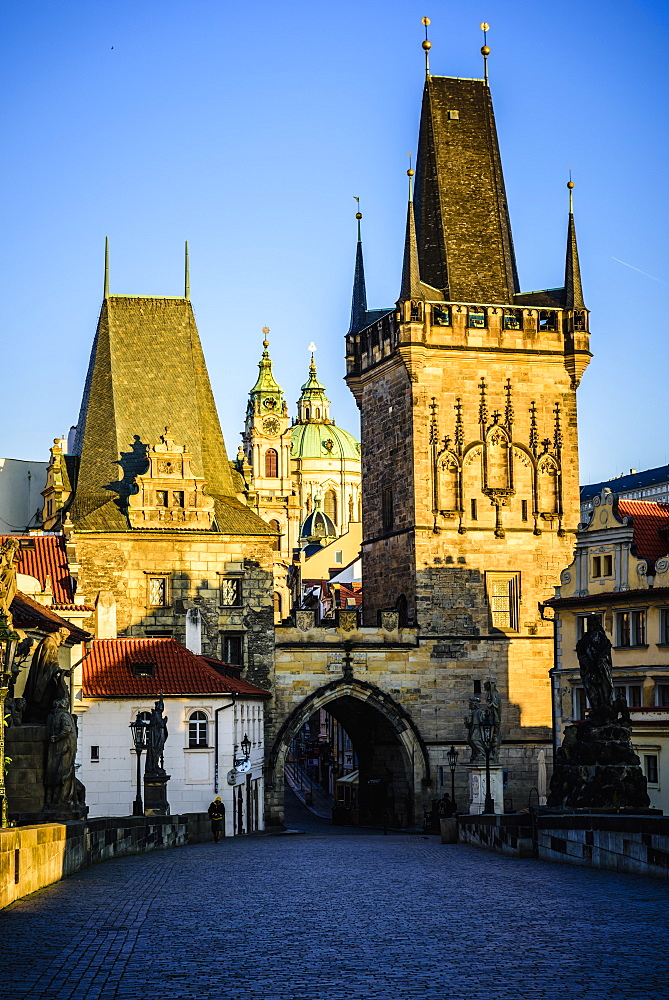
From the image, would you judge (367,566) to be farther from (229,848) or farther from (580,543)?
(229,848)

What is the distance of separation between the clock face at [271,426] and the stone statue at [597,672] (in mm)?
122477

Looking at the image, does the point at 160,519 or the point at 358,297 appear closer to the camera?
the point at 160,519

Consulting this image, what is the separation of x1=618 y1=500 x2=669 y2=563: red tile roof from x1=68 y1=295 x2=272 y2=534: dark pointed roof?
44.9 ft

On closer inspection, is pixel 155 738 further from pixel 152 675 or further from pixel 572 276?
pixel 572 276

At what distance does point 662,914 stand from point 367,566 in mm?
49688

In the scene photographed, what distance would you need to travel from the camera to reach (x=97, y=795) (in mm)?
46781

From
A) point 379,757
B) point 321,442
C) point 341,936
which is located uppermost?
point 321,442

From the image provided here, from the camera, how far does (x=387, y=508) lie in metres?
63.6

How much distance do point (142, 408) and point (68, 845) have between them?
41.6m

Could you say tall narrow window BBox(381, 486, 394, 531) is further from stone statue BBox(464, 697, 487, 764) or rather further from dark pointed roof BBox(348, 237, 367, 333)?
stone statue BBox(464, 697, 487, 764)

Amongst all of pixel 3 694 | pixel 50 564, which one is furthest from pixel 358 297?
pixel 3 694

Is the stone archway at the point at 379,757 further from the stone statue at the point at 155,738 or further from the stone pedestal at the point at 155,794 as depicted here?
the stone statue at the point at 155,738

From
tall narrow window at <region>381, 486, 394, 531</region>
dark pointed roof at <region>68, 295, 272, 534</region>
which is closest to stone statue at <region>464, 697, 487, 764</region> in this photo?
dark pointed roof at <region>68, 295, 272, 534</region>

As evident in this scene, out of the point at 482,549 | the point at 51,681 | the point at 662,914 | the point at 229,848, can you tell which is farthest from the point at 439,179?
the point at 662,914
